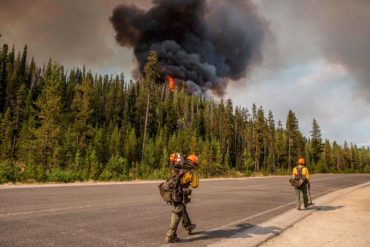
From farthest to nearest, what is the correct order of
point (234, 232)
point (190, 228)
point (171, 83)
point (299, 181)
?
point (171, 83)
point (299, 181)
point (234, 232)
point (190, 228)

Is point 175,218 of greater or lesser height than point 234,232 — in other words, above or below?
above

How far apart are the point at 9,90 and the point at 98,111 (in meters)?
24.2

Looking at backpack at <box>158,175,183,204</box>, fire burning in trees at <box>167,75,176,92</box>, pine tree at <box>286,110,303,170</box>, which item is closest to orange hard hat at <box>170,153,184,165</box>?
backpack at <box>158,175,183,204</box>

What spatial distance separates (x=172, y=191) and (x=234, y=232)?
82.7 inches

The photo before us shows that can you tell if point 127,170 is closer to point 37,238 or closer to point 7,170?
point 7,170

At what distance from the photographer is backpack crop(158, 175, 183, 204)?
20.1 feet

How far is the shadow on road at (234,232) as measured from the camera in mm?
6548

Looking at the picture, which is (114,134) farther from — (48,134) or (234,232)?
(234,232)

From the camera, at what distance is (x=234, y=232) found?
7.16 m

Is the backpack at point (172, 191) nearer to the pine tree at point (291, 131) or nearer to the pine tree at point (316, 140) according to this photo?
the pine tree at point (291, 131)

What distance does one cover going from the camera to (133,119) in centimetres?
9469

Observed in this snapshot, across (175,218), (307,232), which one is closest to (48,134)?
(175,218)

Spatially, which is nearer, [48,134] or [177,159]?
[177,159]

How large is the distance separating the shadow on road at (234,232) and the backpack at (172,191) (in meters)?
0.89
